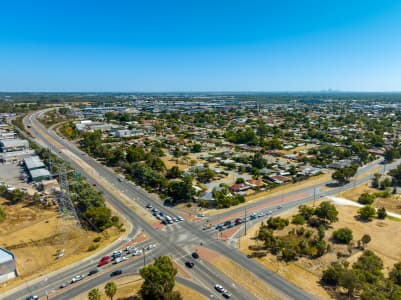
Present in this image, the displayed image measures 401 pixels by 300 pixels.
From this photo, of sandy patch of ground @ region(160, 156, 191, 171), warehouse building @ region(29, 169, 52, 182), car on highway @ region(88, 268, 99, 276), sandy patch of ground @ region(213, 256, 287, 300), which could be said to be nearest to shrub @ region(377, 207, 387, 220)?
sandy patch of ground @ region(213, 256, 287, 300)

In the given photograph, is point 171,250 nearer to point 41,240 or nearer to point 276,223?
point 276,223

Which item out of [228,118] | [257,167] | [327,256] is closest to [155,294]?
[327,256]

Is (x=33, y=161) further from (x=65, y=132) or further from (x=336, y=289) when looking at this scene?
(x=336, y=289)

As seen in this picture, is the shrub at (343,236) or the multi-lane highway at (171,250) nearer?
the multi-lane highway at (171,250)

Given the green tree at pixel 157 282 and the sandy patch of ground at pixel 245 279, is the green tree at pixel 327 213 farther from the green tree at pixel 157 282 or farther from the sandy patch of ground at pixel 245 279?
the green tree at pixel 157 282

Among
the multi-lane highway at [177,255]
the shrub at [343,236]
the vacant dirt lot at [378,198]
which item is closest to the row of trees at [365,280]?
the multi-lane highway at [177,255]
